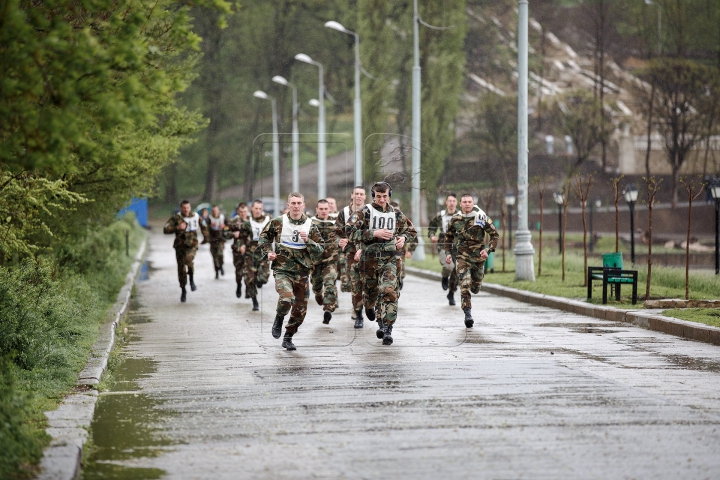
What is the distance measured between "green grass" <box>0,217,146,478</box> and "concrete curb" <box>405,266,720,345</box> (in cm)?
708

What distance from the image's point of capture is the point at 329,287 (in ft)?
58.7

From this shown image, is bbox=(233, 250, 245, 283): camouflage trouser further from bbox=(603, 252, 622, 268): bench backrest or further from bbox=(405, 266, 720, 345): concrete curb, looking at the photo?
bbox=(603, 252, 622, 268): bench backrest

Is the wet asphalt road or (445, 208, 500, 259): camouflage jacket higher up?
(445, 208, 500, 259): camouflage jacket

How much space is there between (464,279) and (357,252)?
2.87 metres

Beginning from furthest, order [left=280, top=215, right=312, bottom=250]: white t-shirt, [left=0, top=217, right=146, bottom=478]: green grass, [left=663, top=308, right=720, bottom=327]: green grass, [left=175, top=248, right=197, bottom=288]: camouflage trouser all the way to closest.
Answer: [left=175, top=248, right=197, bottom=288]: camouflage trouser, [left=663, top=308, right=720, bottom=327]: green grass, [left=280, top=215, right=312, bottom=250]: white t-shirt, [left=0, top=217, right=146, bottom=478]: green grass

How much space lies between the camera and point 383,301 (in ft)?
47.9

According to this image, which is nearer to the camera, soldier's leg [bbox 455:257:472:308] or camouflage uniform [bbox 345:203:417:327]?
camouflage uniform [bbox 345:203:417:327]

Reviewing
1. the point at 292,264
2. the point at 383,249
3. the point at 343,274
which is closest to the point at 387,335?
the point at 383,249

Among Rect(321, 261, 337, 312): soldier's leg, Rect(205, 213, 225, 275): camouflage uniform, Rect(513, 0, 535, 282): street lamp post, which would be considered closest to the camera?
Rect(321, 261, 337, 312): soldier's leg

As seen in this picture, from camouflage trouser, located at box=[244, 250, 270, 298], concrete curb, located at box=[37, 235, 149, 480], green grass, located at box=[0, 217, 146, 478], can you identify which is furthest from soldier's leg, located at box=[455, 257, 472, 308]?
concrete curb, located at box=[37, 235, 149, 480]

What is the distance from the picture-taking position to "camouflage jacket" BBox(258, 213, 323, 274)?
14.0 metres

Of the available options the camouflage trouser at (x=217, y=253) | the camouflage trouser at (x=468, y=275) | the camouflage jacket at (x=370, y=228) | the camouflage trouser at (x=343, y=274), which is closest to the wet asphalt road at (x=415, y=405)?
the camouflage trouser at (x=468, y=275)

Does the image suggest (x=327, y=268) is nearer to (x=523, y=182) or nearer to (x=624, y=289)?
(x=624, y=289)

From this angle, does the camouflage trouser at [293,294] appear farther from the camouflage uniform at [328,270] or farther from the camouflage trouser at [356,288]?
the camouflage uniform at [328,270]
